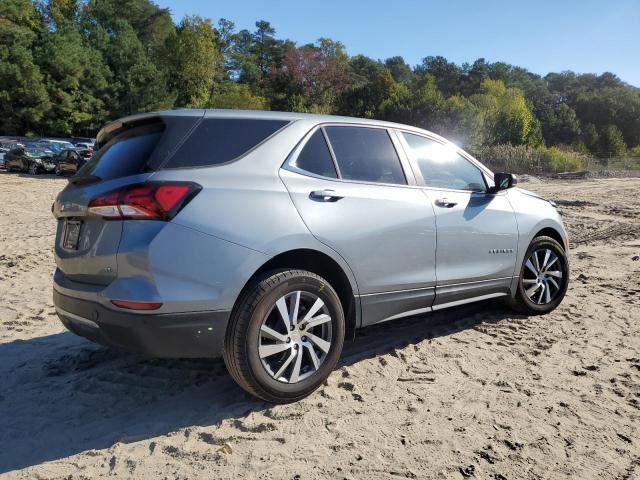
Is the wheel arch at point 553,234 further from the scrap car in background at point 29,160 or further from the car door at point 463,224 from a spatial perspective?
the scrap car in background at point 29,160

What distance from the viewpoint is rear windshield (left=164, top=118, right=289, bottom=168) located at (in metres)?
3.08

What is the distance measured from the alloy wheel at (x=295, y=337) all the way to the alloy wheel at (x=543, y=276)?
2468 mm

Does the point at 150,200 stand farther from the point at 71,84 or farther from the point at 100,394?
the point at 71,84

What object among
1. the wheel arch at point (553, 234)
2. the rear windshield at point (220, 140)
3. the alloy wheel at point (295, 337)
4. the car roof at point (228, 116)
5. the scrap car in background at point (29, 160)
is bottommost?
the scrap car in background at point (29, 160)

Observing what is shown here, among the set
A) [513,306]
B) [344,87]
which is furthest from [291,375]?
[344,87]

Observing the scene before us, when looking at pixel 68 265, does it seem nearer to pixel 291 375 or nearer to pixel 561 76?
pixel 291 375

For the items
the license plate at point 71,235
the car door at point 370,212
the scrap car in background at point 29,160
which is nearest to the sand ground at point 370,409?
the car door at point 370,212

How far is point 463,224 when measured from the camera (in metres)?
4.25

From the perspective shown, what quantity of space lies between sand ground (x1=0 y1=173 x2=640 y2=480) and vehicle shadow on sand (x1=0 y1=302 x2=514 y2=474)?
0.5 inches

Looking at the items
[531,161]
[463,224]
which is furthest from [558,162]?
[463,224]

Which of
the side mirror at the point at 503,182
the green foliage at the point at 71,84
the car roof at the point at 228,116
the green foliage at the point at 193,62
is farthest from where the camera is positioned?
the green foliage at the point at 193,62

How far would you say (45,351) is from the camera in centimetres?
433

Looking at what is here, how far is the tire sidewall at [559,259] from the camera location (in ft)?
16.1

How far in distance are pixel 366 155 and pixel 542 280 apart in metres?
2.40
